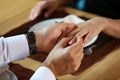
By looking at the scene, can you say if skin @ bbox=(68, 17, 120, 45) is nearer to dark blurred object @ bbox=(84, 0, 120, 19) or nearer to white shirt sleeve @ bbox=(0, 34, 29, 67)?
white shirt sleeve @ bbox=(0, 34, 29, 67)

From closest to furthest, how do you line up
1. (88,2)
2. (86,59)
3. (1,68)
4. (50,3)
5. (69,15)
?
(1,68)
(86,59)
(69,15)
(50,3)
(88,2)

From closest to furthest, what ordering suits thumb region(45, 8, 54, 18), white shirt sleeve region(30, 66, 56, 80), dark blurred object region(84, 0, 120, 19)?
white shirt sleeve region(30, 66, 56, 80), thumb region(45, 8, 54, 18), dark blurred object region(84, 0, 120, 19)

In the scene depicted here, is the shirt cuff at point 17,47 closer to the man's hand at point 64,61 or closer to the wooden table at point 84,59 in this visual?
the wooden table at point 84,59

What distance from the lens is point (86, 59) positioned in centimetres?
108

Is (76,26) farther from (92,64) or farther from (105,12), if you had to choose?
(105,12)

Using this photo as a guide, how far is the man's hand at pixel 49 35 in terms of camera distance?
44.0 inches

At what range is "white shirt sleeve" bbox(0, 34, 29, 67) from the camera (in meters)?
1.03

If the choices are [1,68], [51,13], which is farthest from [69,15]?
[1,68]

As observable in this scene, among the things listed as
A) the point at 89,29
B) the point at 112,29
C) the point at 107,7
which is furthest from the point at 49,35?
the point at 107,7

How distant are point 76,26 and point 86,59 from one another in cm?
16

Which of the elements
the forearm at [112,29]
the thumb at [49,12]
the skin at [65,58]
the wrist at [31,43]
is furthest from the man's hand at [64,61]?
the thumb at [49,12]

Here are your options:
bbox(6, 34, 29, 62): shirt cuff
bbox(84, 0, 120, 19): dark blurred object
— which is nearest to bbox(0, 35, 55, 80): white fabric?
bbox(6, 34, 29, 62): shirt cuff

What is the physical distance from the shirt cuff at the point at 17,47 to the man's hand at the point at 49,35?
0.06 metres

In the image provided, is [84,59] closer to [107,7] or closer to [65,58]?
[65,58]
